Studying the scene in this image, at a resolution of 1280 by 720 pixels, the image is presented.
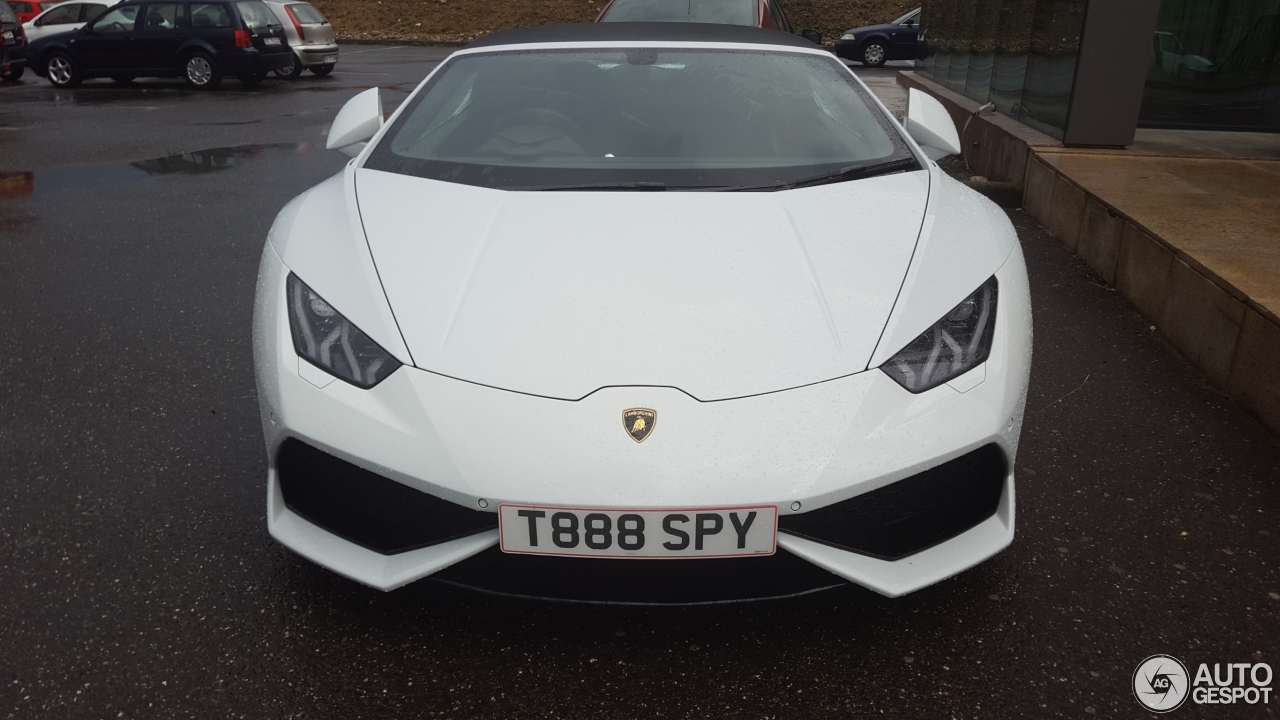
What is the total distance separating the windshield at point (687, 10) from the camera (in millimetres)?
8383

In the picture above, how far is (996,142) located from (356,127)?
572 centimetres

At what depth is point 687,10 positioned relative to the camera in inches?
335

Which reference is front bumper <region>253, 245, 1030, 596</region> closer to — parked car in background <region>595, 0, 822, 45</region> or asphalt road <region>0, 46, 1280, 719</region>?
asphalt road <region>0, 46, 1280, 719</region>

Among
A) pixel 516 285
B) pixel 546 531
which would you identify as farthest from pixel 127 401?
pixel 546 531

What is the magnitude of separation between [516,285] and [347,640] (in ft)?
2.82

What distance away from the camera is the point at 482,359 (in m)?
2.13

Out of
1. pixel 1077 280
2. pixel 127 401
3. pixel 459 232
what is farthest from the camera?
pixel 1077 280

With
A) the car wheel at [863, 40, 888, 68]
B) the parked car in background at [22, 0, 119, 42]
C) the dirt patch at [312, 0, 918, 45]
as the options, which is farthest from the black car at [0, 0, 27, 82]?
the car wheel at [863, 40, 888, 68]

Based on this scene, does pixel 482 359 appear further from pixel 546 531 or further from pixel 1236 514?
pixel 1236 514

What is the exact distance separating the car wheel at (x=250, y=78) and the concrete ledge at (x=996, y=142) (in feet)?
35.0

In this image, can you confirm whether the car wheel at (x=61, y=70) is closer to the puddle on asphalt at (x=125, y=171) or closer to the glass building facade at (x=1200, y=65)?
the puddle on asphalt at (x=125, y=171)

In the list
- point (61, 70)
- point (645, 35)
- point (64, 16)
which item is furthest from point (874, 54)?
point (645, 35)

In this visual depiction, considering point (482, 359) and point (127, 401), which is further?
point (127, 401)

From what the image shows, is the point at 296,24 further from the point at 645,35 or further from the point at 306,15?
the point at 645,35
